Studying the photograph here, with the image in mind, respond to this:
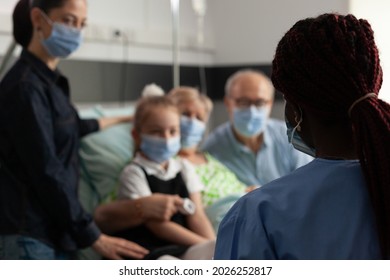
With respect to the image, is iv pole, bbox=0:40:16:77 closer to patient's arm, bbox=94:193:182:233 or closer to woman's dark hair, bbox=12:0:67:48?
woman's dark hair, bbox=12:0:67:48

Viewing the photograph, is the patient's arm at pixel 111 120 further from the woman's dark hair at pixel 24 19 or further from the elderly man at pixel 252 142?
the woman's dark hair at pixel 24 19

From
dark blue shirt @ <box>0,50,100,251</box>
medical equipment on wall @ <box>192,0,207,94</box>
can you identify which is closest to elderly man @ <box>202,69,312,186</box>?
dark blue shirt @ <box>0,50,100,251</box>

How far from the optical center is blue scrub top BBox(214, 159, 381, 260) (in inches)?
37.0

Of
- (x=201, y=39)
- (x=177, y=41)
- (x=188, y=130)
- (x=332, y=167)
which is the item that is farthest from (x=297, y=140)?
(x=201, y=39)

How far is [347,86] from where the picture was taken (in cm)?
95

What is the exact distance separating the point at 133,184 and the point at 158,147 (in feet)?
0.54

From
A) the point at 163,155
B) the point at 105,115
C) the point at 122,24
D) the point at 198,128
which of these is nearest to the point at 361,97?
the point at 163,155

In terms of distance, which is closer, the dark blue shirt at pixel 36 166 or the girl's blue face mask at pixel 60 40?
the dark blue shirt at pixel 36 166

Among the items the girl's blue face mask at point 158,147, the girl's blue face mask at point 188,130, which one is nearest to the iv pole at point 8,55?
the girl's blue face mask at point 158,147

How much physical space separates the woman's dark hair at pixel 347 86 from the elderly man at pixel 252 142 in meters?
1.65

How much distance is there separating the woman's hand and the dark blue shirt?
0.06 metres

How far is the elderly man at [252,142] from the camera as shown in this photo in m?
2.64

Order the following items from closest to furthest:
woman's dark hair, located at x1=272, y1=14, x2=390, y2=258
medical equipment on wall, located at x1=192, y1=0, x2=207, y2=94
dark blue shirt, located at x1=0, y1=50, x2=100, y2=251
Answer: woman's dark hair, located at x1=272, y1=14, x2=390, y2=258, dark blue shirt, located at x1=0, y1=50, x2=100, y2=251, medical equipment on wall, located at x1=192, y1=0, x2=207, y2=94

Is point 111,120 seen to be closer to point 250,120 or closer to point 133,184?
point 133,184
